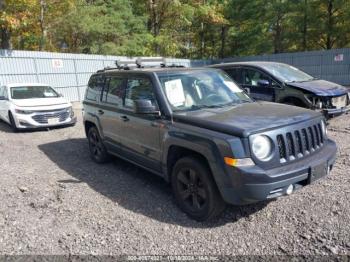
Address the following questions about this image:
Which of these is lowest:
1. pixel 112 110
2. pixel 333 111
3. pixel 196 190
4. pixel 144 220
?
pixel 144 220

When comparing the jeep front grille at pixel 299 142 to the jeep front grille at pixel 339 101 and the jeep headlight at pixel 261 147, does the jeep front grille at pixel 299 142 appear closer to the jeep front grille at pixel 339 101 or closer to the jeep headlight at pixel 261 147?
the jeep headlight at pixel 261 147

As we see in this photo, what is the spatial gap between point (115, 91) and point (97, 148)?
4.82 feet

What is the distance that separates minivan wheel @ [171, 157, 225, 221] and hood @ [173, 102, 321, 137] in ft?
1.61

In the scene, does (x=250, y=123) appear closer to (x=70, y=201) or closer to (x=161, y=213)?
(x=161, y=213)

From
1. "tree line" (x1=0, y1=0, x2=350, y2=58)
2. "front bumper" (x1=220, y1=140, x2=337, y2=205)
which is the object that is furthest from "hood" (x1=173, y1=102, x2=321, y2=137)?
"tree line" (x1=0, y1=0, x2=350, y2=58)

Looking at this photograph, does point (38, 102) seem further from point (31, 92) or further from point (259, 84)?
point (259, 84)

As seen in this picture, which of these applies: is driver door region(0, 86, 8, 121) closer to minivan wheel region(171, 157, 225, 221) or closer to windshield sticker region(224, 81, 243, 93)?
windshield sticker region(224, 81, 243, 93)

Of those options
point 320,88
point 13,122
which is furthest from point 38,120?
point 320,88

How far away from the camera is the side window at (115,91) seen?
16.9 ft

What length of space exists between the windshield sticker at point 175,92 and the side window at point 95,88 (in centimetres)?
196

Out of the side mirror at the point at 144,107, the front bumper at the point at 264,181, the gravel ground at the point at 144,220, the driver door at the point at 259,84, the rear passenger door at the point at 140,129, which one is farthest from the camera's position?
the driver door at the point at 259,84

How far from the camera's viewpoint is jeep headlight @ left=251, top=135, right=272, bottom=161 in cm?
323

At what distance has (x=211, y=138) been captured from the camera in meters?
3.40

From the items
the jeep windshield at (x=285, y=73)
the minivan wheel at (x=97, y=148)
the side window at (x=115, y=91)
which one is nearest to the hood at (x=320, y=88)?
the jeep windshield at (x=285, y=73)
